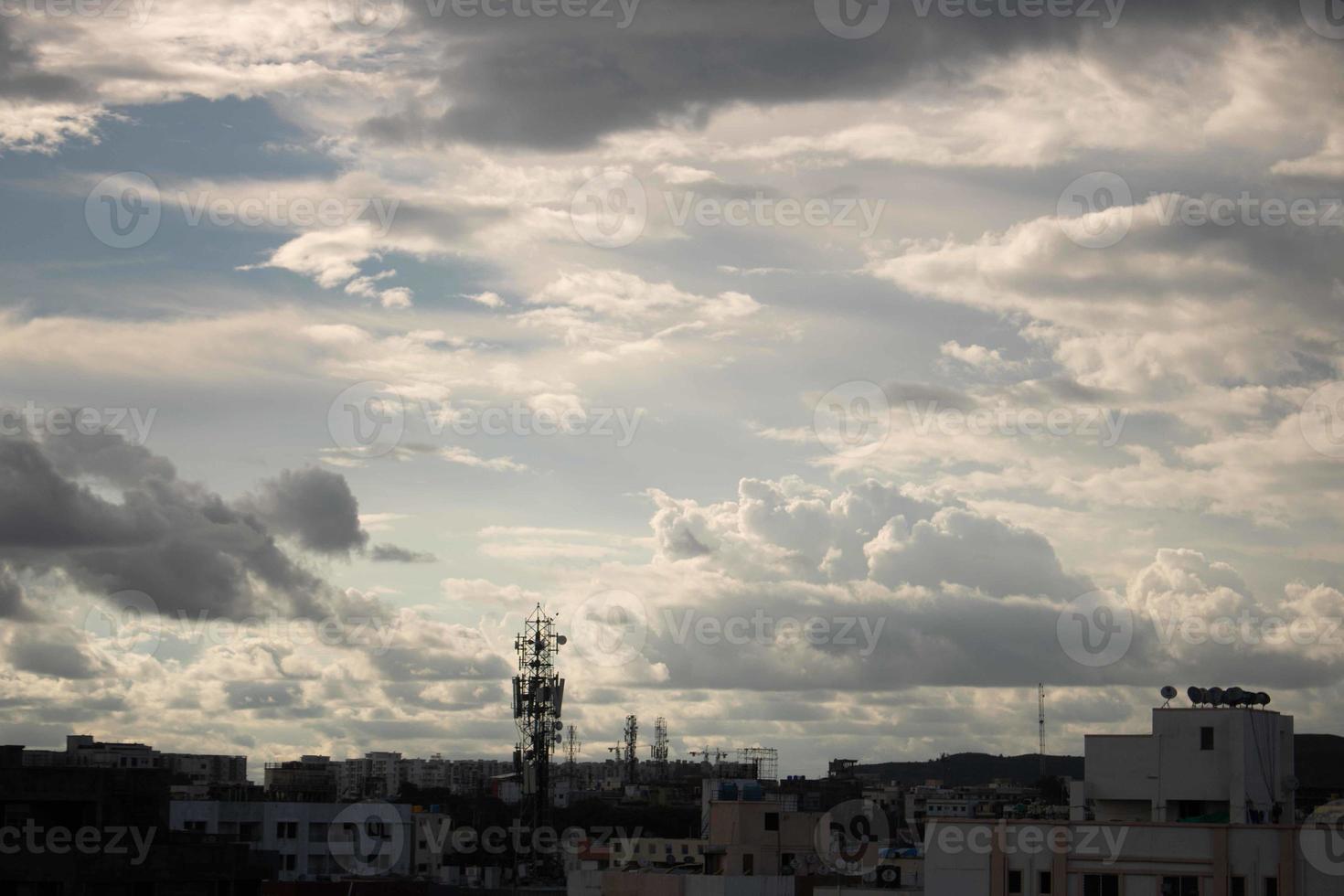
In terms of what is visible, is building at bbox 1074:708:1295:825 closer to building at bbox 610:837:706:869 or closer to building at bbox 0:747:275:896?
building at bbox 0:747:275:896

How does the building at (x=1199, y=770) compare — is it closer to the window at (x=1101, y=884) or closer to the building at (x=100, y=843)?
the window at (x=1101, y=884)

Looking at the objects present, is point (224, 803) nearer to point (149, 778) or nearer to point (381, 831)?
point (381, 831)

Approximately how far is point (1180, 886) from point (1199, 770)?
249 inches

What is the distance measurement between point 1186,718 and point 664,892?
3613cm

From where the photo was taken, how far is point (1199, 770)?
66062mm

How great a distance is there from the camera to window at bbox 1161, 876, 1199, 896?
61125 mm

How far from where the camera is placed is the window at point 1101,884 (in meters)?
62.5

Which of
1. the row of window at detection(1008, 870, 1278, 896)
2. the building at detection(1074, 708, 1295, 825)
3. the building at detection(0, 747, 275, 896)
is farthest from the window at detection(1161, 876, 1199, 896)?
the building at detection(0, 747, 275, 896)

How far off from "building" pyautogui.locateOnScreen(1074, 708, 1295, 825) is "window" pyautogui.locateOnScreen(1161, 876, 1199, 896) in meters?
4.04

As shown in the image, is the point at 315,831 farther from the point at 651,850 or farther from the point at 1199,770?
the point at 1199,770

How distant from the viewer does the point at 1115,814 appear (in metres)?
68.4

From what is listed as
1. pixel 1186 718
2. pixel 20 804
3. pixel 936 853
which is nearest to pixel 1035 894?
pixel 936 853

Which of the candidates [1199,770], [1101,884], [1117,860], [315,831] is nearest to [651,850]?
[315,831]

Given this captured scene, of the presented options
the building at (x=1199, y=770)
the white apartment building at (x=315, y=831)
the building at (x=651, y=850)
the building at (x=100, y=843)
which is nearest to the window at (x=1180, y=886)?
the building at (x=1199, y=770)
